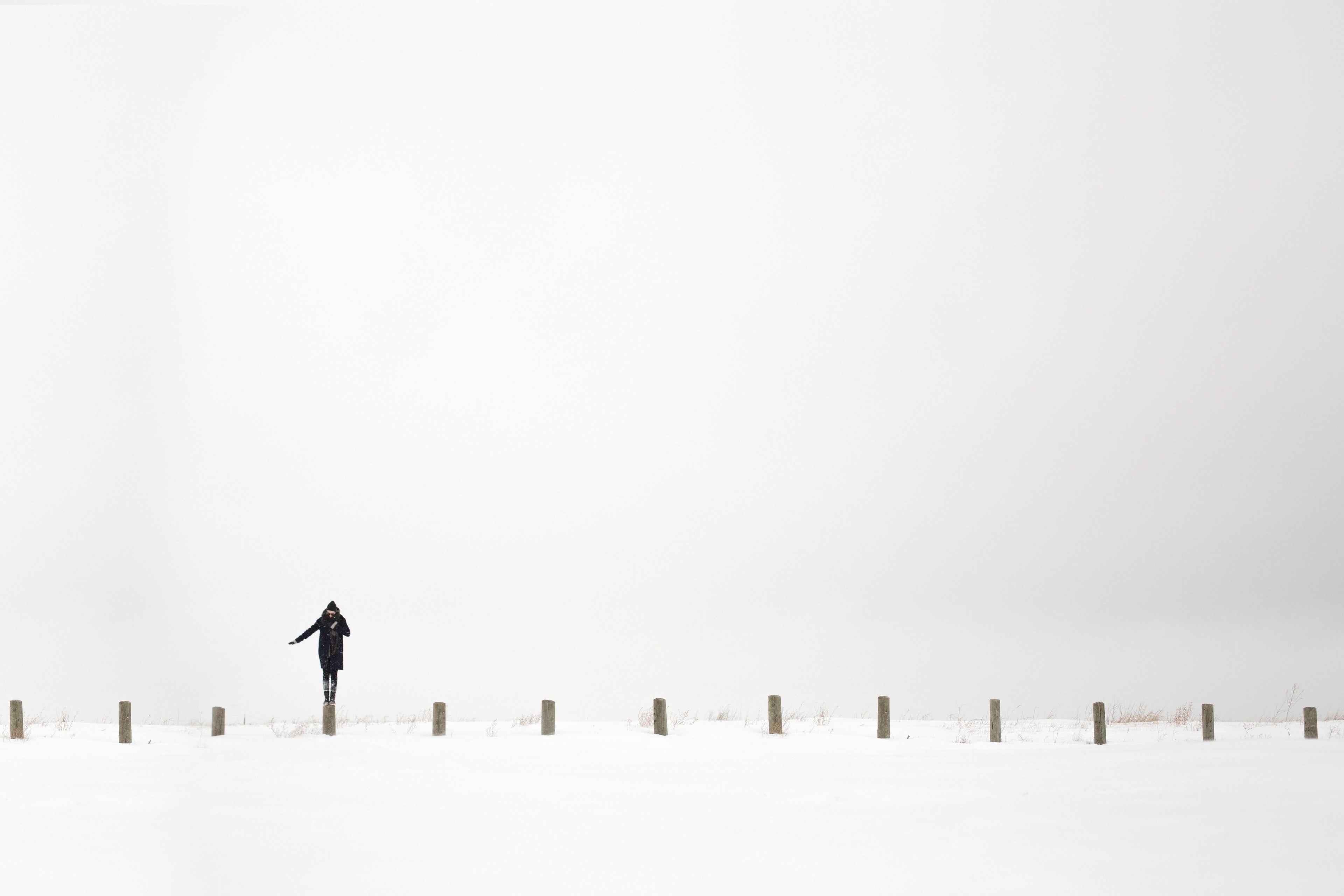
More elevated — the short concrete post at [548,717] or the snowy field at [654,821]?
the snowy field at [654,821]

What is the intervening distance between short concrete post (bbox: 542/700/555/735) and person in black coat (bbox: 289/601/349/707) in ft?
15.9

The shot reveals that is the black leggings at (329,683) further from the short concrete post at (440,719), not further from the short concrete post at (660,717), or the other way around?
the short concrete post at (660,717)

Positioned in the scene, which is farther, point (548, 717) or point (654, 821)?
point (548, 717)

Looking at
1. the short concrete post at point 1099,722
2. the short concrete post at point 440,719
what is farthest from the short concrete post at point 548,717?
the short concrete post at point 1099,722

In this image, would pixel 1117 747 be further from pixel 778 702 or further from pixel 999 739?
pixel 778 702

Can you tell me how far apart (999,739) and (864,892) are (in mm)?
17036

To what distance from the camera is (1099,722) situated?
23969 millimetres

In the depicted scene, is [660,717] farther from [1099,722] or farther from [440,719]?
[1099,722]

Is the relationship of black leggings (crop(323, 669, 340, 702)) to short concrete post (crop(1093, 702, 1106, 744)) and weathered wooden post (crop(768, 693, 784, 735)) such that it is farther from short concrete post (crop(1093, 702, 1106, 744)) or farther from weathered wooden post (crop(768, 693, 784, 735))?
short concrete post (crop(1093, 702, 1106, 744))

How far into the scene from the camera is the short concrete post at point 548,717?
70.8 feet

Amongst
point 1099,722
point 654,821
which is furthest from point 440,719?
point 1099,722

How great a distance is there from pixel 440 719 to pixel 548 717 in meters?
2.41

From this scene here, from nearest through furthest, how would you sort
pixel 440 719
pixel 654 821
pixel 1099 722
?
pixel 654 821 < pixel 440 719 < pixel 1099 722

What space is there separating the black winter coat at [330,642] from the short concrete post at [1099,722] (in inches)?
718
